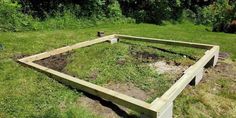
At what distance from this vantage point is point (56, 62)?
5793 mm

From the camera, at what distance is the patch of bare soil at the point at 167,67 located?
214 inches

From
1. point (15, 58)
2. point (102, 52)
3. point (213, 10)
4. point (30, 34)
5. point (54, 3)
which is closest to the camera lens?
point (15, 58)

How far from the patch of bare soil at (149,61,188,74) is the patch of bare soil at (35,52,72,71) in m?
1.71

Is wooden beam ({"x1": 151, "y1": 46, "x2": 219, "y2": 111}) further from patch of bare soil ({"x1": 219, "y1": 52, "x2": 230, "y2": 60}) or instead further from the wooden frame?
patch of bare soil ({"x1": 219, "y1": 52, "x2": 230, "y2": 60})

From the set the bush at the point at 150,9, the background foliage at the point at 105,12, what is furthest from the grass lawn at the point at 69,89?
the bush at the point at 150,9

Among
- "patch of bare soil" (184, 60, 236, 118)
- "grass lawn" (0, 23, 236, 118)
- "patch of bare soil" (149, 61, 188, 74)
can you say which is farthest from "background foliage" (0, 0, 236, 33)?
"patch of bare soil" (184, 60, 236, 118)

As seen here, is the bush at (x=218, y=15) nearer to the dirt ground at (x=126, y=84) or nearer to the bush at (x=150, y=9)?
the bush at (x=150, y=9)

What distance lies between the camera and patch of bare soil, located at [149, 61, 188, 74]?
17.9 ft

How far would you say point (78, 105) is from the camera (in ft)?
13.2

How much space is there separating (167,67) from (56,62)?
2162 mm

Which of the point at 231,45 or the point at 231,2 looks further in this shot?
the point at 231,2

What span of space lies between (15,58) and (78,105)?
2.51 meters

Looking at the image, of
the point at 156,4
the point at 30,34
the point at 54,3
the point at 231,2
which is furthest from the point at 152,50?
the point at 231,2

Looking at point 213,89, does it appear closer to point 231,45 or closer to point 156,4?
point 231,45
